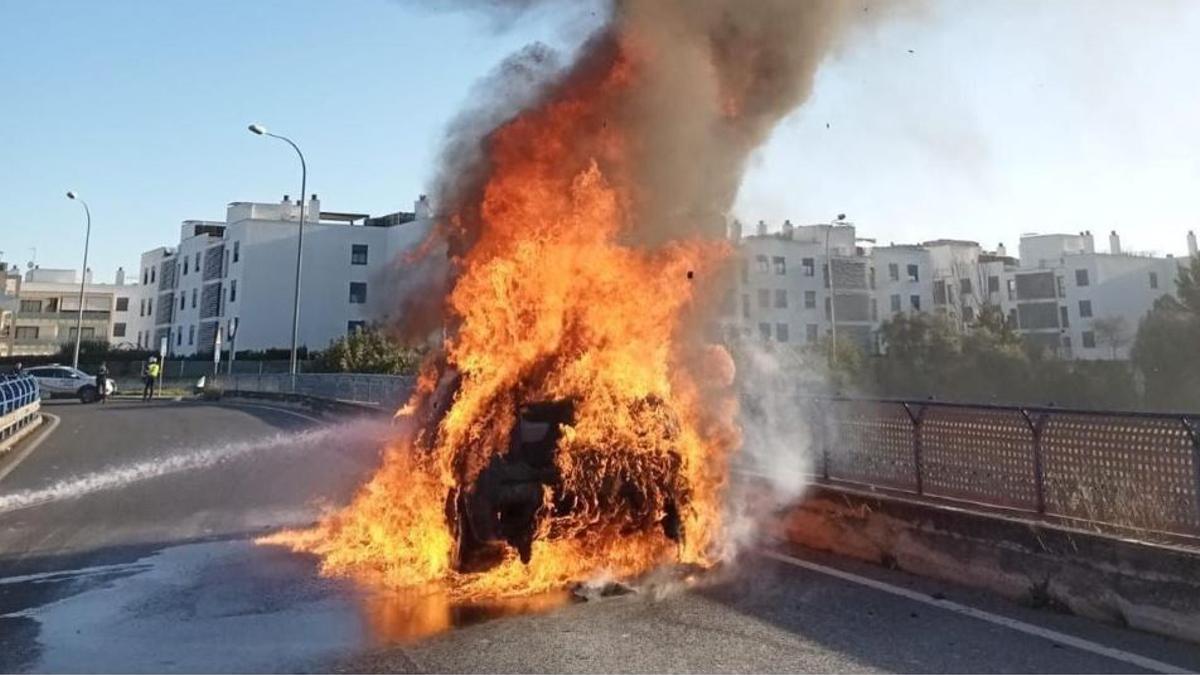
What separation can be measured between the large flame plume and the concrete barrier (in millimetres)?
1222

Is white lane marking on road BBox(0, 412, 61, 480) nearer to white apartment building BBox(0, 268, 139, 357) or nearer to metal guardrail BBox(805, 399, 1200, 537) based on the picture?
metal guardrail BBox(805, 399, 1200, 537)

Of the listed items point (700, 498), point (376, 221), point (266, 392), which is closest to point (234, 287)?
point (376, 221)

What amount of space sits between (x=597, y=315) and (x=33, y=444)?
1554 cm

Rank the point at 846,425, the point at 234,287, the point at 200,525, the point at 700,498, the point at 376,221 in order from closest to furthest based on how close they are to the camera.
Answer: the point at 700,498, the point at 846,425, the point at 200,525, the point at 234,287, the point at 376,221

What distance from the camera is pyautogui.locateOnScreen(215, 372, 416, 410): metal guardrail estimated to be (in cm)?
2248

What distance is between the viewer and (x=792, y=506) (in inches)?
285

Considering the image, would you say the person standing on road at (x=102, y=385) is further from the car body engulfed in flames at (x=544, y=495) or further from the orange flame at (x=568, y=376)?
the car body engulfed in flames at (x=544, y=495)

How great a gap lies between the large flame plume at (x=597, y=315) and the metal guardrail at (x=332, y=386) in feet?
30.6

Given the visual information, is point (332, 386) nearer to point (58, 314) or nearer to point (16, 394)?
point (16, 394)

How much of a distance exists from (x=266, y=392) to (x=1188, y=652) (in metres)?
36.2

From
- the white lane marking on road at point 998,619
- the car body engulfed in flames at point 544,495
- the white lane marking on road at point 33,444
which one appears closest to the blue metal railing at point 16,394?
the white lane marking on road at point 33,444

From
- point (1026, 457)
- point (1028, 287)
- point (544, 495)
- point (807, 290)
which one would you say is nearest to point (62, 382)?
point (544, 495)

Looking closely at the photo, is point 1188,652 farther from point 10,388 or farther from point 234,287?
point 234,287

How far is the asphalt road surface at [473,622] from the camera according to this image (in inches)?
167
